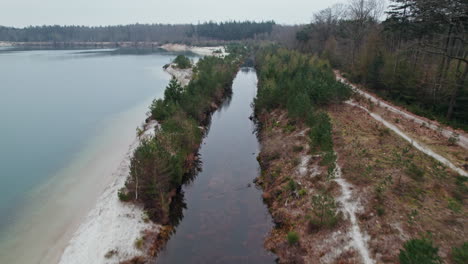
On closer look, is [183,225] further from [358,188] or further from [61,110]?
[61,110]

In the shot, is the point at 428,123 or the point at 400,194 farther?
the point at 428,123

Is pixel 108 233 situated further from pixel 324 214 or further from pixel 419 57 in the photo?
pixel 419 57

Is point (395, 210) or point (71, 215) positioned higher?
point (395, 210)

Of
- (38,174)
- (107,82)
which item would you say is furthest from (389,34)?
(107,82)

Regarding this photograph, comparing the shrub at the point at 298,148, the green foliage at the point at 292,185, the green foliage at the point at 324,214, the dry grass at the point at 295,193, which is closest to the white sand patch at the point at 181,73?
the dry grass at the point at 295,193

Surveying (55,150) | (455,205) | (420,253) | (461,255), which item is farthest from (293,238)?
(55,150)

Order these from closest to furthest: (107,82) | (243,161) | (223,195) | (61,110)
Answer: (223,195), (243,161), (61,110), (107,82)
